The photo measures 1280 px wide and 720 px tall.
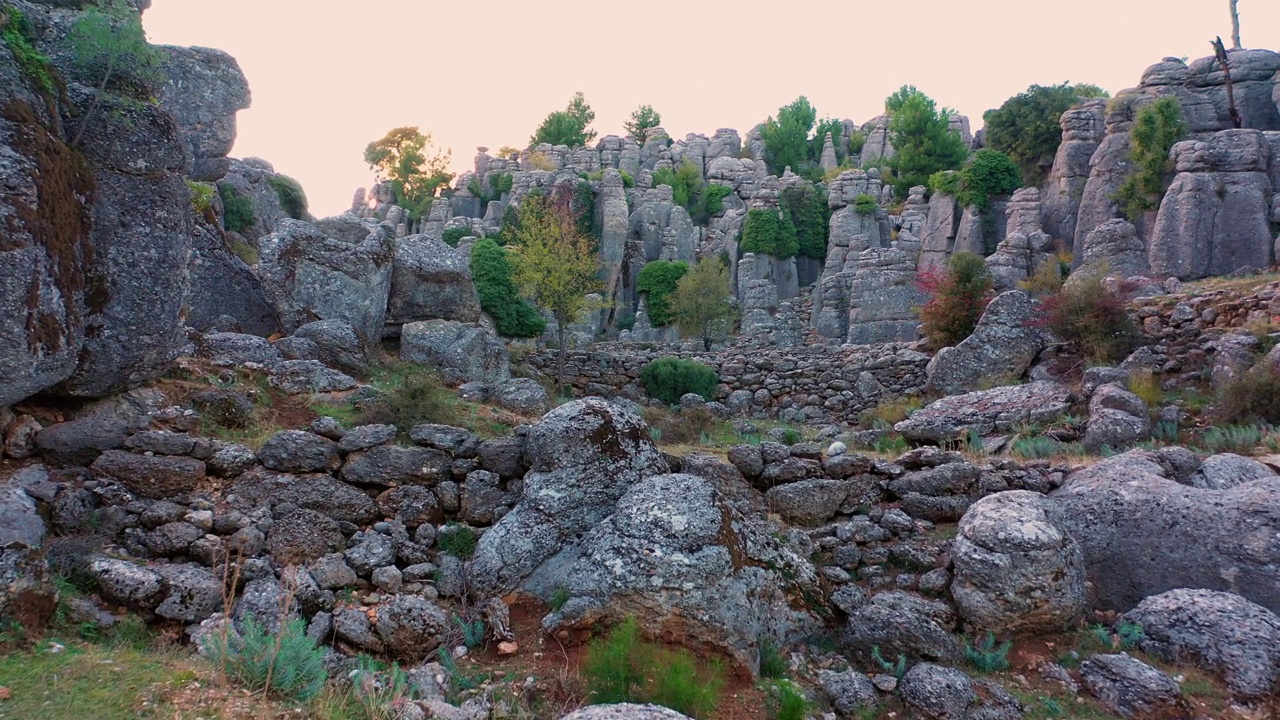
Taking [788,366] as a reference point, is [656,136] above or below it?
above

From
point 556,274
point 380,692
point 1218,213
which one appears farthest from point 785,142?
point 380,692

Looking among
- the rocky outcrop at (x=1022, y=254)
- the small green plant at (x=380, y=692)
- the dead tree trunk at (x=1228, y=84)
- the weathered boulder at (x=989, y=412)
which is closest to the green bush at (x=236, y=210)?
the weathered boulder at (x=989, y=412)

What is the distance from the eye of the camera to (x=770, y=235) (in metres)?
41.2

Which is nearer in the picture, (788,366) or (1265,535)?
(1265,535)

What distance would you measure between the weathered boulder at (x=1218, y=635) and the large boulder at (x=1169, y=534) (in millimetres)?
451

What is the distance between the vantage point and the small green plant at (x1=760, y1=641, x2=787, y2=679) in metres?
5.67

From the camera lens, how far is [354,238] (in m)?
13.3

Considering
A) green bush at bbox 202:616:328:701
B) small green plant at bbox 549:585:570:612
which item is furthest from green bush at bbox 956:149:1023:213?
green bush at bbox 202:616:328:701

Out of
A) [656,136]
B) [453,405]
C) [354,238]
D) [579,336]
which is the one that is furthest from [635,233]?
[453,405]

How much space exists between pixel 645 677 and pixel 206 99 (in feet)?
52.0

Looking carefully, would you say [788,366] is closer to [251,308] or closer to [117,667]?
[251,308]

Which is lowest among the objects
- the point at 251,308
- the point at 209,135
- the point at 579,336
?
the point at 579,336

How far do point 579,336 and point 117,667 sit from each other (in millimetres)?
25271

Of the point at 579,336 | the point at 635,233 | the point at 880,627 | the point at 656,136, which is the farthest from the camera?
the point at 656,136
